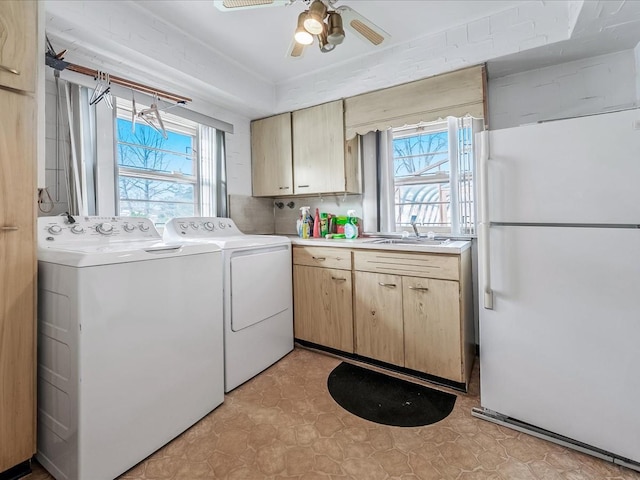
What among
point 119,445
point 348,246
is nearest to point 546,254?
point 348,246

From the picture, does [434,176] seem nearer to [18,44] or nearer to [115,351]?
[115,351]

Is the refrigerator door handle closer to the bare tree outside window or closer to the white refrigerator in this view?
the white refrigerator

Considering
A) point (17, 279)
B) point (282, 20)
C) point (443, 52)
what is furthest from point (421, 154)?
point (17, 279)

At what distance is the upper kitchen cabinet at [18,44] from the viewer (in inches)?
48.1

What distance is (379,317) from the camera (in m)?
2.19

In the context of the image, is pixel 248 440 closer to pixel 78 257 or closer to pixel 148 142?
pixel 78 257

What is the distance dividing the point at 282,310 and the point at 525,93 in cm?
252

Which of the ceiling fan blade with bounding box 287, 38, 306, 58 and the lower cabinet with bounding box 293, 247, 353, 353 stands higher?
the ceiling fan blade with bounding box 287, 38, 306, 58

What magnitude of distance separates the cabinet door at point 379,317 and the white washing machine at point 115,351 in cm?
113

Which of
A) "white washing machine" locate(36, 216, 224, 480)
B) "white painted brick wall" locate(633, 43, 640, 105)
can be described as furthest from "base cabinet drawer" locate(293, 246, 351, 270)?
"white painted brick wall" locate(633, 43, 640, 105)

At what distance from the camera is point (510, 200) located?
151 centimetres

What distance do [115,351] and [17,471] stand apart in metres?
0.69

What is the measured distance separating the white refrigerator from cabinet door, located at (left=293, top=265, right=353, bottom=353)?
1000 millimetres

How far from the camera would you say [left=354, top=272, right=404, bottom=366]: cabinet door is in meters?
2.11
